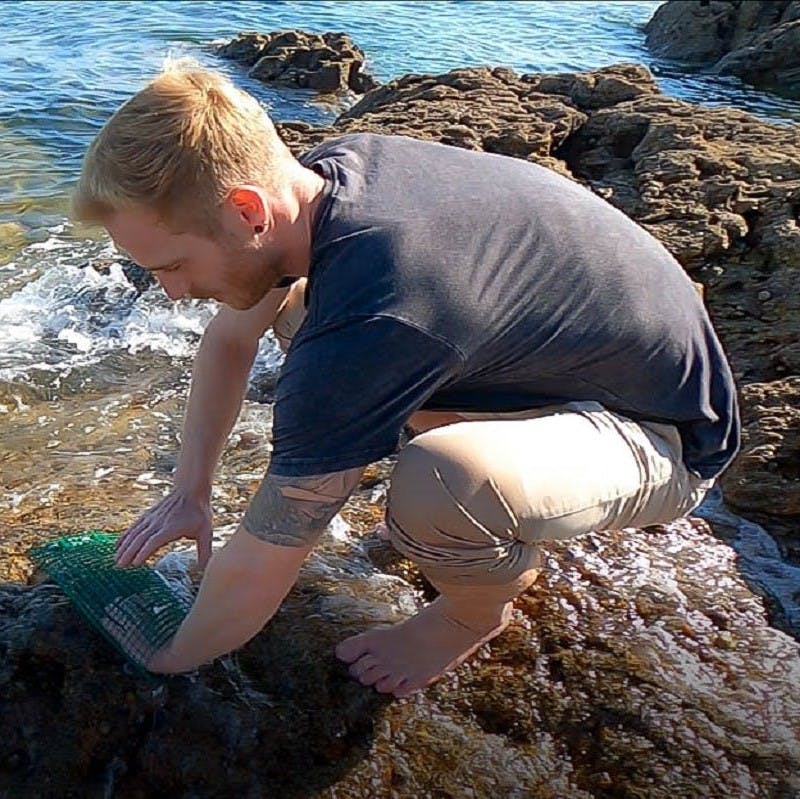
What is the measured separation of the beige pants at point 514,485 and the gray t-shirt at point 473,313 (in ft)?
0.29

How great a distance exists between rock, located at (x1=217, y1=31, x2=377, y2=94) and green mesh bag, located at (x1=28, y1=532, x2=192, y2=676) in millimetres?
11333

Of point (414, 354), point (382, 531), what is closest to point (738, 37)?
point (382, 531)

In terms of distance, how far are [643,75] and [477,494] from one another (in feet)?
19.7

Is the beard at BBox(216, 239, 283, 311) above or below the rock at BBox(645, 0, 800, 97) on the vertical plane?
above

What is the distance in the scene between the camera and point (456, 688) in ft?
8.21

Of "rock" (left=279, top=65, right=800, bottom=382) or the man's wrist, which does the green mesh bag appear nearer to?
the man's wrist

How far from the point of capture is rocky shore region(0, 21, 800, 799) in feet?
7.41

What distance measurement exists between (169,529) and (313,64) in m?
11.9

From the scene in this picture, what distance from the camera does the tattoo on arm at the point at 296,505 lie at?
2135mm

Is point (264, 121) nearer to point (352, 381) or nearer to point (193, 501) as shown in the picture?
point (352, 381)

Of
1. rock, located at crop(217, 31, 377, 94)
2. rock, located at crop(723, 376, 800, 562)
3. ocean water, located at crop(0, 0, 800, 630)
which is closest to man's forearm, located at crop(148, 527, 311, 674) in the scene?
ocean water, located at crop(0, 0, 800, 630)

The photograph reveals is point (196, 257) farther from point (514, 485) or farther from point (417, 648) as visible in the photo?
point (417, 648)

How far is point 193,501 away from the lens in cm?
264

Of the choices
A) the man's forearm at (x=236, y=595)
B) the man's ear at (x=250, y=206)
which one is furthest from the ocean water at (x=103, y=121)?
the man's ear at (x=250, y=206)
